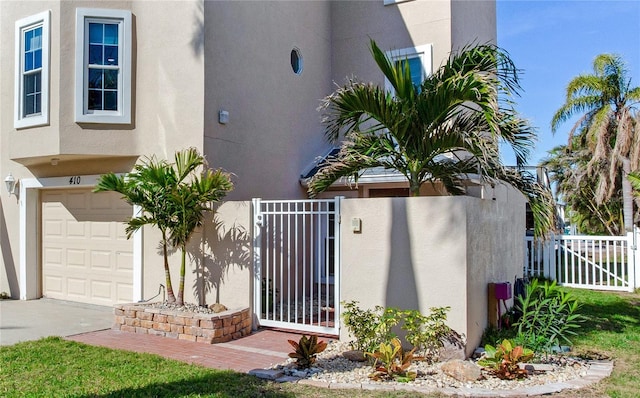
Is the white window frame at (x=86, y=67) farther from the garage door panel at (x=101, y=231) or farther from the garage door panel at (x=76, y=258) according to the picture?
the garage door panel at (x=76, y=258)

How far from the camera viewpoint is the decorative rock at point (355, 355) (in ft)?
24.1

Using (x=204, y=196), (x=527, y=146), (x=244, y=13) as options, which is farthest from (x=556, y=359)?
(x=244, y=13)

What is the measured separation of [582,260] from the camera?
51.7 feet

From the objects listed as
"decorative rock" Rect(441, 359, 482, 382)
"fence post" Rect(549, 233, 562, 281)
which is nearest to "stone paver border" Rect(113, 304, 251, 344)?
"decorative rock" Rect(441, 359, 482, 382)

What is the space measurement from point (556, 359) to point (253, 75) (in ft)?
26.7

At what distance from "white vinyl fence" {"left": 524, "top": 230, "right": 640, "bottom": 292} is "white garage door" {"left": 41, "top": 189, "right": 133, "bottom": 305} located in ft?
36.5

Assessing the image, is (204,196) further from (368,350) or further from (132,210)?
(368,350)

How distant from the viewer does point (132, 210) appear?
11352mm

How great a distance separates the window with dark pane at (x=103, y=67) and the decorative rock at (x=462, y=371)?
27.5ft

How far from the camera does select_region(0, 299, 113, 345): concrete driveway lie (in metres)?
9.21

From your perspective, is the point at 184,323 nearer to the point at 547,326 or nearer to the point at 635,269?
the point at 547,326

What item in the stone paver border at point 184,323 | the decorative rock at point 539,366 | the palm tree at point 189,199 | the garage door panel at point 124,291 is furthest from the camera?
the garage door panel at point 124,291

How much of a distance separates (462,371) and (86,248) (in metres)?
9.27

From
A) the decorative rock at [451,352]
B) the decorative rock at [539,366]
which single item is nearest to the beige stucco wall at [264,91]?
the decorative rock at [451,352]
